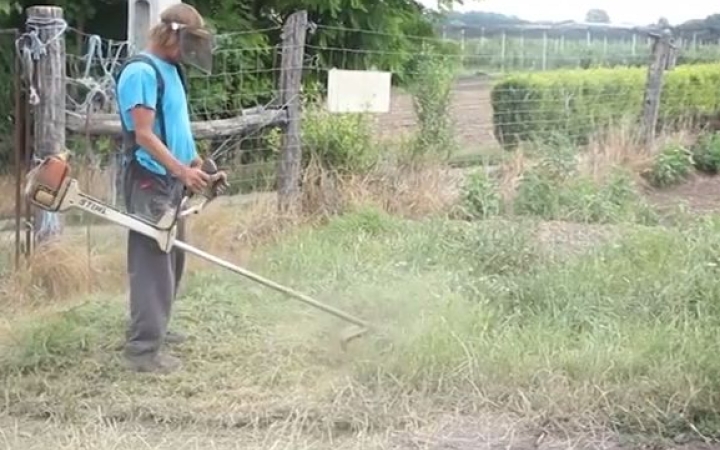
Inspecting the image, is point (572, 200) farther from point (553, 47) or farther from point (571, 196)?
point (553, 47)

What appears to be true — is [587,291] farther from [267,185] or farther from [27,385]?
[267,185]

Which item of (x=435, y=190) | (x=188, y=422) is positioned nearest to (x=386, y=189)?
(x=435, y=190)

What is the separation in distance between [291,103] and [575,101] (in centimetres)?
499

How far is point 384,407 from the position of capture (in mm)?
4543

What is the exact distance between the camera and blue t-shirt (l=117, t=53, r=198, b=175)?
15.7ft

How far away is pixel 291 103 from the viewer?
26.2ft

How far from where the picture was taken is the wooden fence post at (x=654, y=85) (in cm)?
1173

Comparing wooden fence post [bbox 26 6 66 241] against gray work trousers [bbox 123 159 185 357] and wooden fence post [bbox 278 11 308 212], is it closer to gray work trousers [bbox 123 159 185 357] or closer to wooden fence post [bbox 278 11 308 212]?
gray work trousers [bbox 123 159 185 357]

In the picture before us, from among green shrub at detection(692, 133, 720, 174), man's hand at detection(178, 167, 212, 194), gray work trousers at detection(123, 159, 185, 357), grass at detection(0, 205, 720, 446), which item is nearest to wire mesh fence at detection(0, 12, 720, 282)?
green shrub at detection(692, 133, 720, 174)

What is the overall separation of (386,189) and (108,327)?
10.8ft

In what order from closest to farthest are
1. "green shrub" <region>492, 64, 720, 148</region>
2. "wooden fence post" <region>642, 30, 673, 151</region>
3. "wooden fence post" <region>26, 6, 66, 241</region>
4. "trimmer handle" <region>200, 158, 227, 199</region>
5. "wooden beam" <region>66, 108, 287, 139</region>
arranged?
"trimmer handle" <region>200, 158, 227, 199</region> < "wooden fence post" <region>26, 6, 66, 241</region> < "wooden beam" <region>66, 108, 287, 139</region> < "green shrub" <region>492, 64, 720, 148</region> < "wooden fence post" <region>642, 30, 673, 151</region>

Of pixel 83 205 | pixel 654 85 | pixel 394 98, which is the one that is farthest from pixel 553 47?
pixel 83 205

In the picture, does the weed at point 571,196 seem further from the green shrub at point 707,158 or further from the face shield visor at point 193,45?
the face shield visor at point 193,45

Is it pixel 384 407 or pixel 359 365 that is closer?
pixel 384 407
